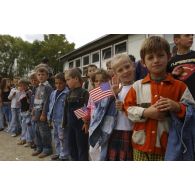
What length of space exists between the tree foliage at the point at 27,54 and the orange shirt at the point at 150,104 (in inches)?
342

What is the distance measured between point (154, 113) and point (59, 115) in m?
2.72

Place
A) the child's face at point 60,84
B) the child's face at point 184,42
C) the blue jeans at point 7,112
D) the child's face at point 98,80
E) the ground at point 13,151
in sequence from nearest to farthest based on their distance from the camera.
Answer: the child's face at point 184,42 < the child's face at point 98,80 < the child's face at point 60,84 < the ground at point 13,151 < the blue jeans at point 7,112

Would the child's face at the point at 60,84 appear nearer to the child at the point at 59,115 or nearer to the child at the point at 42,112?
the child at the point at 59,115

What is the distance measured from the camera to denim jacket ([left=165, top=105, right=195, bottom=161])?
6.24ft

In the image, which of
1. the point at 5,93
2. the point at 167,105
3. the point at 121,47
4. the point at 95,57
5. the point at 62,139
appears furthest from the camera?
the point at 95,57

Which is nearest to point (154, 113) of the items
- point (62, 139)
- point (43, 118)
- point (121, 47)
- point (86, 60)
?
point (62, 139)

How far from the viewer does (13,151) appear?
5.23 meters

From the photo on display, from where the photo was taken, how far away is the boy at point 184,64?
95.0 inches

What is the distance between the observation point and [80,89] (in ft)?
13.3

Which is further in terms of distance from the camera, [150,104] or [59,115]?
[59,115]

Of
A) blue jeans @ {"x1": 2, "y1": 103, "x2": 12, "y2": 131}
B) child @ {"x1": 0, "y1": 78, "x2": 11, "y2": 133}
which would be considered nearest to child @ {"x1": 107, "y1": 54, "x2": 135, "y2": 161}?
child @ {"x1": 0, "y1": 78, "x2": 11, "y2": 133}

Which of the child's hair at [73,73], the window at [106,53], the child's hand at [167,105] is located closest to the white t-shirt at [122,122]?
the child's hand at [167,105]

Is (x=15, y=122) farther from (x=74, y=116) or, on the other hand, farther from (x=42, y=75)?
(x=74, y=116)

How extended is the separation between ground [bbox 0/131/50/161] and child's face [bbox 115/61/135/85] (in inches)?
105
